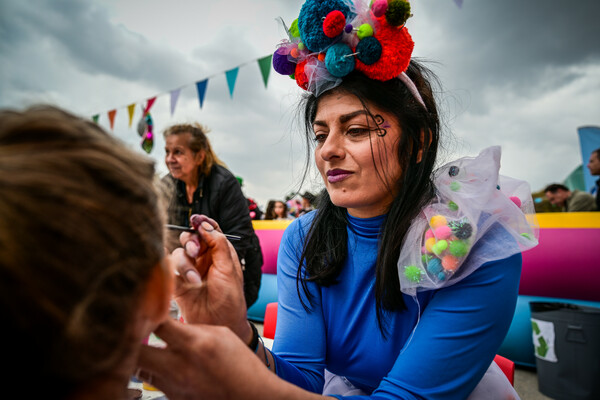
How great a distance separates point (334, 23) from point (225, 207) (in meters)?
1.58

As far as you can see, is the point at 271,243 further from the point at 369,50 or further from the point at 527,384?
the point at 369,50

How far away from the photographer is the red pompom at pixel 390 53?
94 centimetres

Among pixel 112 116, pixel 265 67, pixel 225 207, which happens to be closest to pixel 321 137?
pixel 225 207

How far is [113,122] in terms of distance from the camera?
6.18 m

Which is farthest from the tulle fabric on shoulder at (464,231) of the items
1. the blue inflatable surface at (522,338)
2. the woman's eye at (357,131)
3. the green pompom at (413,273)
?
the blue inflatable surface at (522,338)

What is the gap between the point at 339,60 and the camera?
3.13 feet

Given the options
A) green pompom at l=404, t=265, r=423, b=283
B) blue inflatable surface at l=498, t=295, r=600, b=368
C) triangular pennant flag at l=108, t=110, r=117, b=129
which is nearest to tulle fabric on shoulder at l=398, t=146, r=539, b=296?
green pompom at l=404, t=265, r=423, b=283

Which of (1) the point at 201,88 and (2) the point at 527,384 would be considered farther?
(1) the point at 201,88

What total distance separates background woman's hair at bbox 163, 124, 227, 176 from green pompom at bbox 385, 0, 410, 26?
5.65 ft

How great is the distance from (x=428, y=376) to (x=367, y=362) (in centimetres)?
23

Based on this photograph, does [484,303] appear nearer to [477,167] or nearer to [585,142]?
[477,167]

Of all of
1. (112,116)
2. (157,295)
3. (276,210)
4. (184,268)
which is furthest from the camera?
(276,210)

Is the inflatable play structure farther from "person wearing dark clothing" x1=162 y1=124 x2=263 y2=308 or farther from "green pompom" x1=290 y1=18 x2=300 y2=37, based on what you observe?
"green pompom" x1=290 y1=18 x2=300 y2=37

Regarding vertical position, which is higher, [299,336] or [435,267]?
[435,267]
